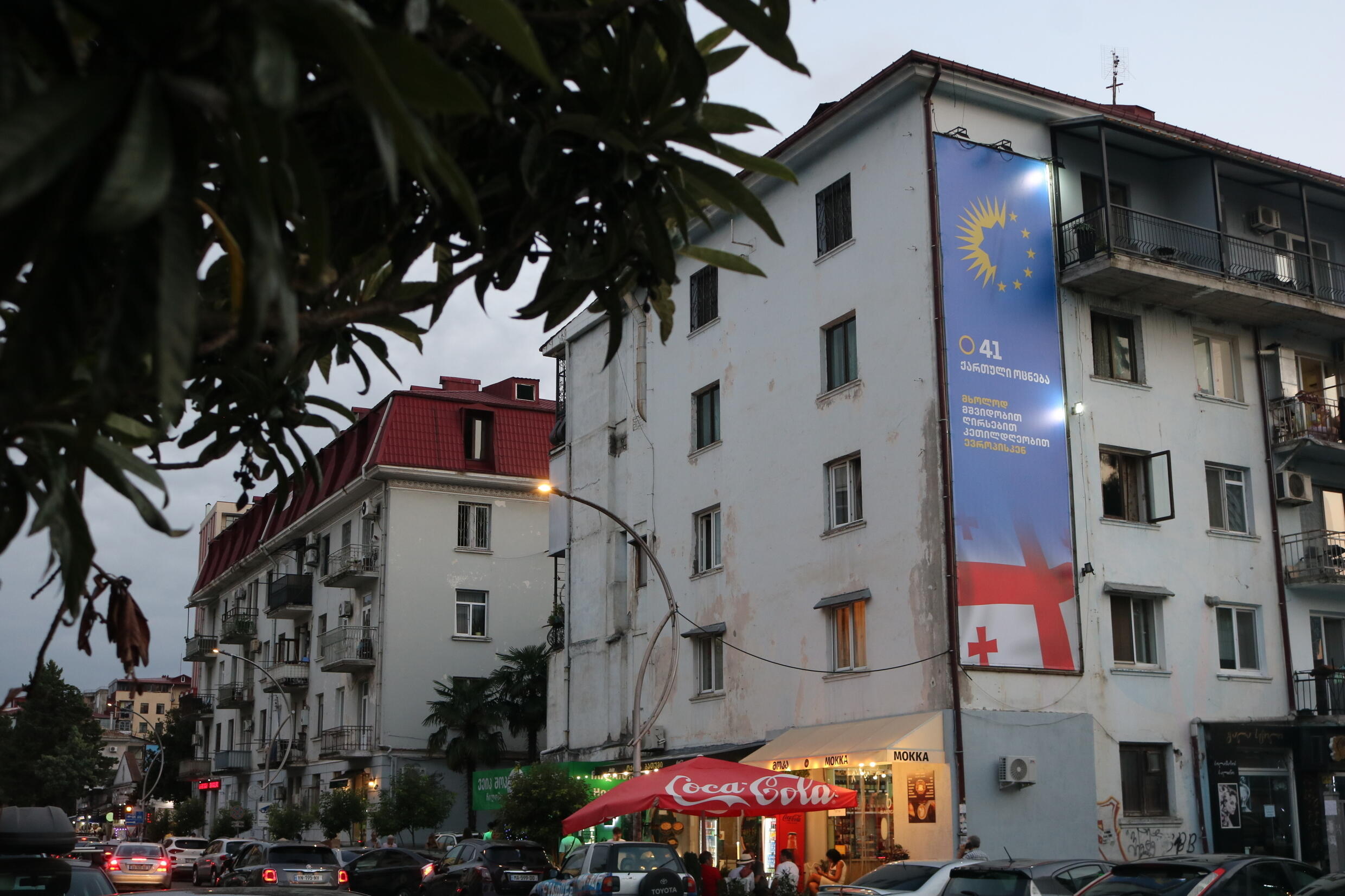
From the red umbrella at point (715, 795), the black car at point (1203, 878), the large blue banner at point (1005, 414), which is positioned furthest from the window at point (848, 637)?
the black car at point (1203, 878)

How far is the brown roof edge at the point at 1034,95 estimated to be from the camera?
2616 cm

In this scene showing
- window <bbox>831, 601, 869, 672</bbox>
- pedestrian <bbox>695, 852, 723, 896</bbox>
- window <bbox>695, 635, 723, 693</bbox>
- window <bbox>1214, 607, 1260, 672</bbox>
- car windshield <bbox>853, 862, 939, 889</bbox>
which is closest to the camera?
car windshield <bbox>853, 862, 939, 889</bbox>

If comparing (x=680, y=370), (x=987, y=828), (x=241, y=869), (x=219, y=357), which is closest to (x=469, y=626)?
(x=680, y=370)

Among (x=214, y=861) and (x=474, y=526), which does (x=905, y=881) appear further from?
(x=474, y=526)

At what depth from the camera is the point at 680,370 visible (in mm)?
33969

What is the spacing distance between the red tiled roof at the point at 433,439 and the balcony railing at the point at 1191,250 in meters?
26.4

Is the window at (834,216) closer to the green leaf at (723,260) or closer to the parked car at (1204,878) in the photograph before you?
the parked car at (1204,878)

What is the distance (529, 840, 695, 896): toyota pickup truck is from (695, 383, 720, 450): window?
12.8m

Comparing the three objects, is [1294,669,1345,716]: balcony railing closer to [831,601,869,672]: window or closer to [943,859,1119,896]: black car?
[831,601,869,672]: window

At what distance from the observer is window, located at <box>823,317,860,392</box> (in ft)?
91.9

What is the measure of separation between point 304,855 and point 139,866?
11116 mm

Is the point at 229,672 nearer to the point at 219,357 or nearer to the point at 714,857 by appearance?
the point at 714,857

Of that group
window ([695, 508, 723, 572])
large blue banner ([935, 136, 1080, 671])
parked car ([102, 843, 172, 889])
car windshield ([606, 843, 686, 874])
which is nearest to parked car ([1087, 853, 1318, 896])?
car windshield ([606, 843, 686, 874])

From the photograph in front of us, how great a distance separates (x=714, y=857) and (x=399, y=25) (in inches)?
1091
